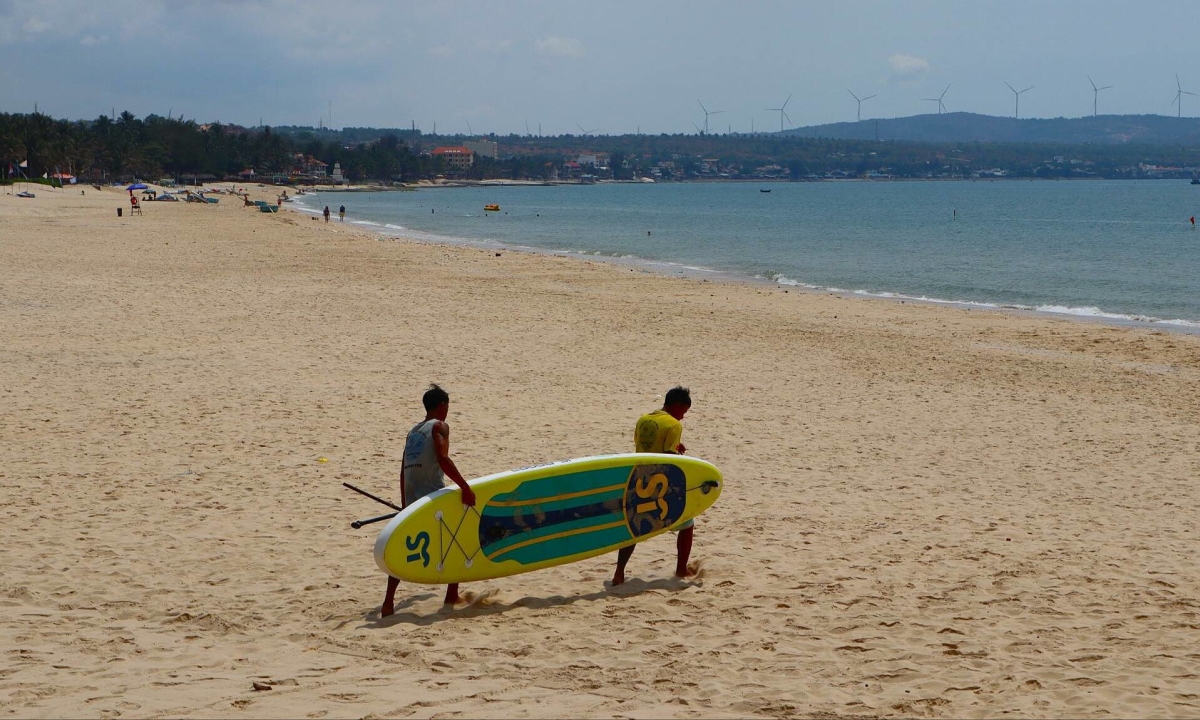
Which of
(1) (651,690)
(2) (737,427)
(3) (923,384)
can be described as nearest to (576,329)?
(3) (923,384)

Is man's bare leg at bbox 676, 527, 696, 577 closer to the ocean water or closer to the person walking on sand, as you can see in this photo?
the person walking on sand

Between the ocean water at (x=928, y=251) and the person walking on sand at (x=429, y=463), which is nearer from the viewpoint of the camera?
the person walking on sand at (x=429, y=463)

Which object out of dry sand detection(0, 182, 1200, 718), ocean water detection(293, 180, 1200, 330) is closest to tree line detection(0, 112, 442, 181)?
ocean water detection(293, 180, 1200, 330)

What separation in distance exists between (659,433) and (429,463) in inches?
61.4

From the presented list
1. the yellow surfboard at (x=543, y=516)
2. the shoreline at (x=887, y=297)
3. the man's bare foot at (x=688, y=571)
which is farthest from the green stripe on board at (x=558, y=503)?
the shoreline at (x=887, y=297)

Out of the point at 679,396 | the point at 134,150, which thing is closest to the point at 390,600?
the point at 679,396

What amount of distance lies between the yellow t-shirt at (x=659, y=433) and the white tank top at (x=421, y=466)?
1383mm

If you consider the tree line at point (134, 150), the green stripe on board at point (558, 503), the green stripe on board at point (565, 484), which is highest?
the tree line at point (134, 150)

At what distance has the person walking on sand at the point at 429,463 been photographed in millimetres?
6410

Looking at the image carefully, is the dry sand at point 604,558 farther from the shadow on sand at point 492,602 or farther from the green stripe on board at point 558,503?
the green stripe on board at point 558,503

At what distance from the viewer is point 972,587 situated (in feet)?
22.9

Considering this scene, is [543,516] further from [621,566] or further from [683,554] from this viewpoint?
[683,554]

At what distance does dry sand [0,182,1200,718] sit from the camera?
5.48m

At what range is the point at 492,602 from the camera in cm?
675
